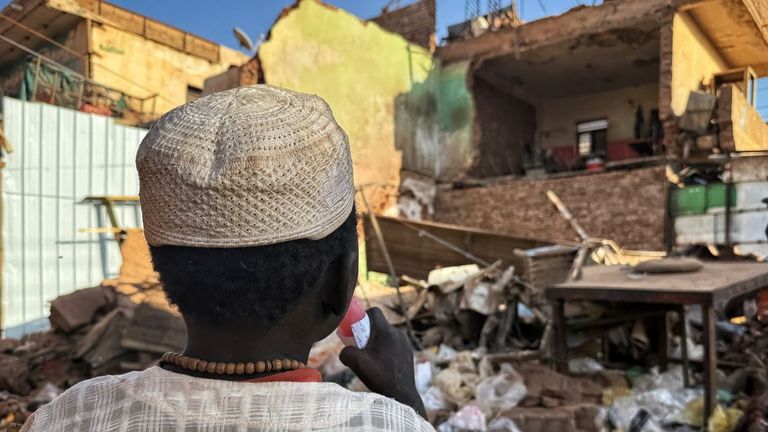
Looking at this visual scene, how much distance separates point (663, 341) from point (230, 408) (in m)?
4.90

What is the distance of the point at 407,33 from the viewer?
14.4 m

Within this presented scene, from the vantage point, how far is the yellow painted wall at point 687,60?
10.6m

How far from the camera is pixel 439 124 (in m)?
14.1

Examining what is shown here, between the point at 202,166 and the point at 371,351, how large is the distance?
1.57ft

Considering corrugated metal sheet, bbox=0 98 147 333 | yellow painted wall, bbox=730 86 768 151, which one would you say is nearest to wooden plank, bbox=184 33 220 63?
corrugated metal sheet, bbox=0 98 147 333

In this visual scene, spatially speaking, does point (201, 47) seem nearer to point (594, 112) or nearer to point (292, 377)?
point (594, 112)

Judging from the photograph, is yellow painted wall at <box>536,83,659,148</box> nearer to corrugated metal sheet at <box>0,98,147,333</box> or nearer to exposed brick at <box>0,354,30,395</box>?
corrugated metal sheet at <box>0,98,147,333</box>

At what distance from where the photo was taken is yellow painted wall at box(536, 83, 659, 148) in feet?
Result: 50.4

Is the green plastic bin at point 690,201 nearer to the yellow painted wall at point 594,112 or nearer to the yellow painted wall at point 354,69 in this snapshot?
the yellow painted wall at point 354,69

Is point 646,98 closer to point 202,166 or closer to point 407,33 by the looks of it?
point 407,33

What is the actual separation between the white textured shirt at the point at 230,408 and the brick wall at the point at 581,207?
9.33 metres

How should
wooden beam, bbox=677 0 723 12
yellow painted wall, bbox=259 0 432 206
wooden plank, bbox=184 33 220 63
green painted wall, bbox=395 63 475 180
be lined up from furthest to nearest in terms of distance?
wooden plank, bbox=184 33 220 63 < green painted wall, bbox=395 63 475 180 < yellow painted wall, bbox=259 0 432 206 < wooden beam, bbox=677 0 723 12

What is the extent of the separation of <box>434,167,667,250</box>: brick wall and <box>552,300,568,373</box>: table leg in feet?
17.5

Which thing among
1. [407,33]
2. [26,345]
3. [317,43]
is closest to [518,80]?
[407,33]
